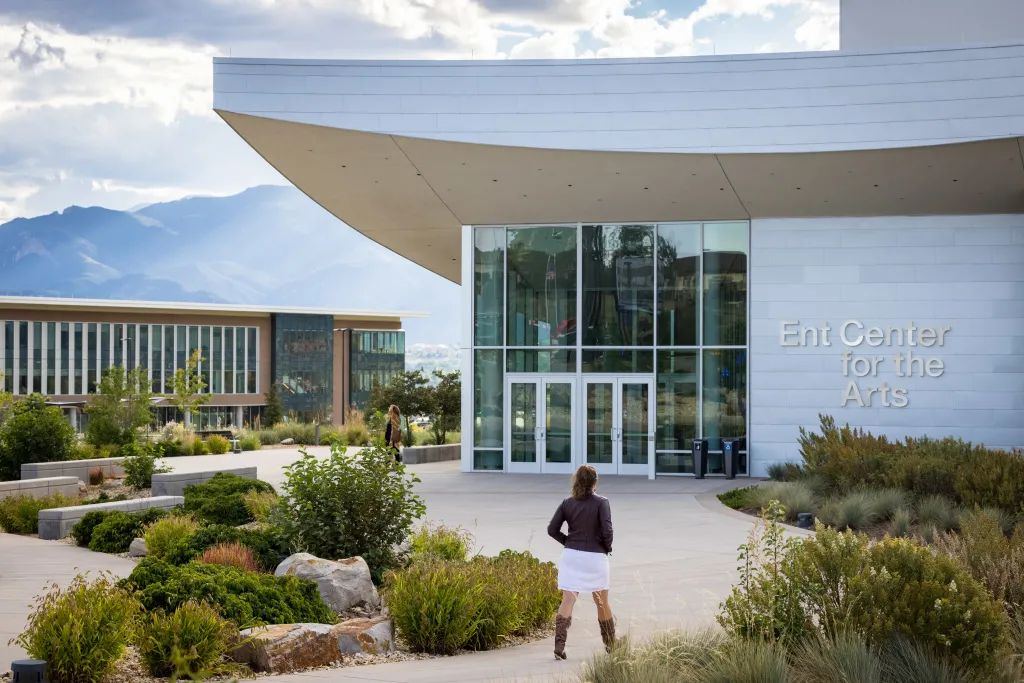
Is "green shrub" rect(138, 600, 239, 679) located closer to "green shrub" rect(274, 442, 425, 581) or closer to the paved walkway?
the paved walkway

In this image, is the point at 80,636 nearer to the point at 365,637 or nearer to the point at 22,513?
the point at 365,637

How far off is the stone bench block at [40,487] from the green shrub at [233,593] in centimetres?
1048

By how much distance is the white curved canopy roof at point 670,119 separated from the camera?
21328 millimetres

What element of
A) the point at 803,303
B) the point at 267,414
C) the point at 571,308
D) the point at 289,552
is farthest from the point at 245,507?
the point at 267,414

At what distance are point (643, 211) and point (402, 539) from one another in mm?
15919

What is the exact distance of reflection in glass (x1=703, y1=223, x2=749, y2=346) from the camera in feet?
85.7

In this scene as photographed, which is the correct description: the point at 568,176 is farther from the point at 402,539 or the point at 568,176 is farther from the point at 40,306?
the point at 40,306

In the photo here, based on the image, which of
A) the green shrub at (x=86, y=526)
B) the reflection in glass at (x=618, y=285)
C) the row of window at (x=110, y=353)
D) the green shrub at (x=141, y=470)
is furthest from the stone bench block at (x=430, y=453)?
the row of window at (x=110, y=353)

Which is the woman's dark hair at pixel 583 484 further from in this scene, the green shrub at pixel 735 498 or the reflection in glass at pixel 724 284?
the reflection in glass at pixel 724 284

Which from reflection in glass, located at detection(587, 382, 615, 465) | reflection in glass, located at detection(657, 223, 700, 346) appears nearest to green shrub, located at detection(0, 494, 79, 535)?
reflection in glass, located at detection(587, 382, 615, 465)

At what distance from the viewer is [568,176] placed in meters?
23.8

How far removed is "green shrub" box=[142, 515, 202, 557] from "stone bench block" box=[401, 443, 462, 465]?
16715mm

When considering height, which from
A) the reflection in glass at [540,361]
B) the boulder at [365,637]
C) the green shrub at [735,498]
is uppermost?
the reflection in glass at [540,361]

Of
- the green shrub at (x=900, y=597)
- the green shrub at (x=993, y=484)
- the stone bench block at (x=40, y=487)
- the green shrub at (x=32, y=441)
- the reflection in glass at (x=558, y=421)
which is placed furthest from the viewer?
the reflection in glass at (x=558, y=421)
